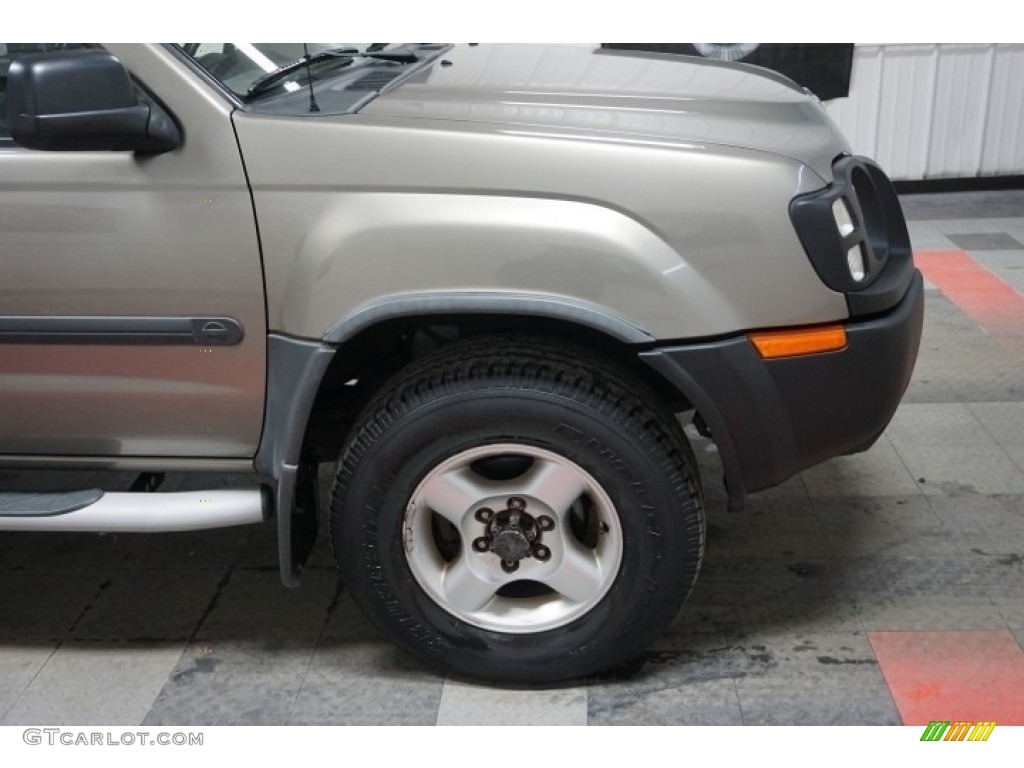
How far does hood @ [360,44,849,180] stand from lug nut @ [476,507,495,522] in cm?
87

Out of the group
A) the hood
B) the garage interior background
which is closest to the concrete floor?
the hood

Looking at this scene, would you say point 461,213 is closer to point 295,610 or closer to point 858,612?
point 295,610

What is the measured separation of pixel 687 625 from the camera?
2.79 m

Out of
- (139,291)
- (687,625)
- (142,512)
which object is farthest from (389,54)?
(687,625)

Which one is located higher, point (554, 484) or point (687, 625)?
point (554, 484)

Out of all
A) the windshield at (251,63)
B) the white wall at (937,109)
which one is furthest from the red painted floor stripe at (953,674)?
the white wall at (937,109)

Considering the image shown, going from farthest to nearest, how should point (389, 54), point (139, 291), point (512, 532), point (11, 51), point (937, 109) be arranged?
1. point (937, 109)
2. point (389, 54)
3. point (11, 51)
4. point (512, 532)
5. point (139, 291)

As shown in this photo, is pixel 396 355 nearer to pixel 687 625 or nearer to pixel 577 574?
pixel 577 574

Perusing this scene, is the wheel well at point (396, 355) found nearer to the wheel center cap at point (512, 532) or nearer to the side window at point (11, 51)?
the wheel center cap at point (512, 532)

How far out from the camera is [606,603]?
8.21 feet

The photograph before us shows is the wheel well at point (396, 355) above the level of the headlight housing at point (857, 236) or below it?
below

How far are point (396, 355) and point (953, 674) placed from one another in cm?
157

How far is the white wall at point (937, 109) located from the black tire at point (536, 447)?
554 cm

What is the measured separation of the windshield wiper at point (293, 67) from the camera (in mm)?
2539
